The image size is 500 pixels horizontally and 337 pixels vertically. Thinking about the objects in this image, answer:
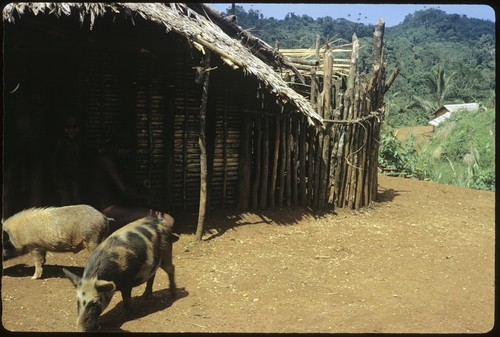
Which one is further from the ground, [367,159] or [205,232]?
[367,159]

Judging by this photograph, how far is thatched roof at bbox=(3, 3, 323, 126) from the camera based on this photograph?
5.59m

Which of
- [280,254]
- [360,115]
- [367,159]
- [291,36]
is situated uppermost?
[291,36]

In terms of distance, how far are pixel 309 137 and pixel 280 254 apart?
2554 mm

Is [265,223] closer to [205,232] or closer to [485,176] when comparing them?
[205,232]

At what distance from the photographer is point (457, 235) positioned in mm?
7598

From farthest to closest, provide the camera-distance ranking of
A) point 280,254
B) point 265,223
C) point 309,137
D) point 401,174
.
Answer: point 401,174, point 309,137, point 265,223, point 280,254

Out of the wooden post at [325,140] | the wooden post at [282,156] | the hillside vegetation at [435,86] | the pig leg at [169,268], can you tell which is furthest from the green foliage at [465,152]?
Result: the pig leg at [169,268]

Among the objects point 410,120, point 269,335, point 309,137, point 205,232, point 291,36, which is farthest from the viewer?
point 291,36

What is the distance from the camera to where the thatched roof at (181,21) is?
220 inches

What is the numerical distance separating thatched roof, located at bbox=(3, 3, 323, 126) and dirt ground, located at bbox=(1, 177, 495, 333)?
6.30ft

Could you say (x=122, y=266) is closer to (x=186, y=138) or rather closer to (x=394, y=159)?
(x=186, y=138)

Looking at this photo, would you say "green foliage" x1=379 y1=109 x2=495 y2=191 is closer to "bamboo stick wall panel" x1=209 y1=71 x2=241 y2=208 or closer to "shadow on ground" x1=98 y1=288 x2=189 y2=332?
"bamboo stick wall panel" x1=209 y1=71 x2=241 y2=208

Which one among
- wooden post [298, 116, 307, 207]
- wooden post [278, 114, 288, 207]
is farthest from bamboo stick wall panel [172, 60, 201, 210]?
wooden post [298, 116, 307, 207]

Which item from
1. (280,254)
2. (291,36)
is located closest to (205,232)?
(280,254)
